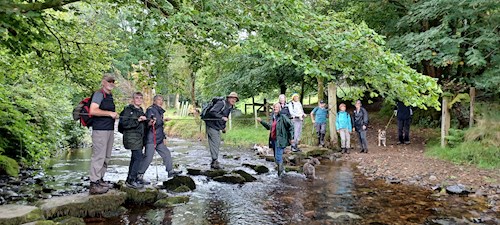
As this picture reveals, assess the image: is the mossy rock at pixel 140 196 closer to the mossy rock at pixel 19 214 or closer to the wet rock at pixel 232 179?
the mossy rock at pixel 19 214

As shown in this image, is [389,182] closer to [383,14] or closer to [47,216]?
[47,216]

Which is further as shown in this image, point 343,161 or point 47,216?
point 343,161

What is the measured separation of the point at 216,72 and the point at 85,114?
60.9 feet

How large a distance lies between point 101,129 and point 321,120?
9.65m

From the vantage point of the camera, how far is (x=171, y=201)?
22.7 ft

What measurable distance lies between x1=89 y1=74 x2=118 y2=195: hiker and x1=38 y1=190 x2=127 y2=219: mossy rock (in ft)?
0.94

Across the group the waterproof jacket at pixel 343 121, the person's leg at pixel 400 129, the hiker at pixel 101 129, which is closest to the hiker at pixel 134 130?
the hiker at pixel 101 129

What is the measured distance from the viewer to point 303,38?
19.9ft

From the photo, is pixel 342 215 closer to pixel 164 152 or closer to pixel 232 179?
pixel 232 179

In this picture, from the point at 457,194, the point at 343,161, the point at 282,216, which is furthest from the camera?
the point at 343,161

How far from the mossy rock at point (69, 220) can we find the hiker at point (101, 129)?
2.92ft

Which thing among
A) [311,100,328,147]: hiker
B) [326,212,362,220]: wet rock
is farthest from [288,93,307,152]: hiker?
[326,212,362,220]: wet rock

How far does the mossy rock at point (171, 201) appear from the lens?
22.2 ft

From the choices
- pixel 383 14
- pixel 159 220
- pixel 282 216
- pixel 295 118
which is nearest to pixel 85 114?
pixel 159 220
